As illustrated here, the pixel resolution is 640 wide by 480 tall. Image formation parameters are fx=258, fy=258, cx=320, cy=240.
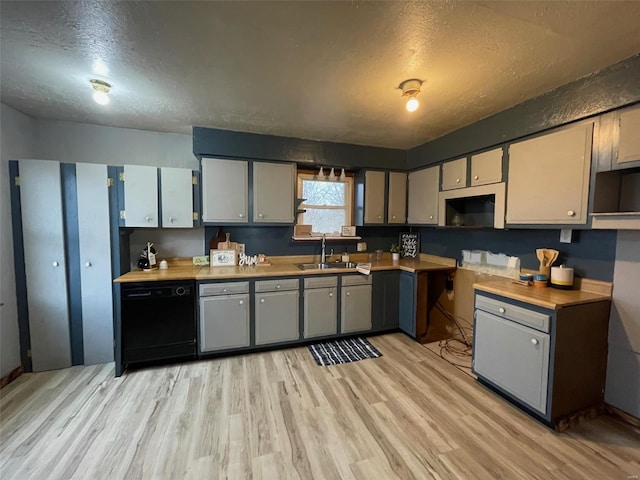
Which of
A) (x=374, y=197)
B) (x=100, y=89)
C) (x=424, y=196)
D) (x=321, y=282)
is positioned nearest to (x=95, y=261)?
(x=100, y=89)

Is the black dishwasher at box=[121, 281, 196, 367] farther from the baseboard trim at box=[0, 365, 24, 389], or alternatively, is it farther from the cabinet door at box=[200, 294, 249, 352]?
the baseboard trim at box=[0, 365, 24, 389]

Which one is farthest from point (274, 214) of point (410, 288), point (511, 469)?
point (511, 469)

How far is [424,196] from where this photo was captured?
335 centimetres

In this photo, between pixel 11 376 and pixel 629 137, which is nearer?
pixel 629 137

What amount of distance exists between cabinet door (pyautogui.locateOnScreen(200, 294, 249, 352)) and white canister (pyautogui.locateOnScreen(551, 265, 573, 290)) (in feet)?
9.12

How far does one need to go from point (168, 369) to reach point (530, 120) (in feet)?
13.0

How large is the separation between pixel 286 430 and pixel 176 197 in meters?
2.42

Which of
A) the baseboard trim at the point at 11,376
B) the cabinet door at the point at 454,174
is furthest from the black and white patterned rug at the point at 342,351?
the baseboard trim at the point at 11,376

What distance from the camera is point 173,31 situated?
1391 millimetres

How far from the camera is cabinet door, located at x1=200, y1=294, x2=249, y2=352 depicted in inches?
104

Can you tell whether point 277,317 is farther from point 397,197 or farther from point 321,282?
point 397,197

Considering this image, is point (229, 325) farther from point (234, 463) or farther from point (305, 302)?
point (234, 463)

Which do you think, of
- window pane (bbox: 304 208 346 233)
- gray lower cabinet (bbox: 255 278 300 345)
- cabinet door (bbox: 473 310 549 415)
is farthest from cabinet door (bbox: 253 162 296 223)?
cabinet door (bbox: 473 310 549 415)

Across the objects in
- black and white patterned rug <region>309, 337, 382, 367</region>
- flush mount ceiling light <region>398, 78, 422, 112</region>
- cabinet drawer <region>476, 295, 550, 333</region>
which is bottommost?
black and white patterned rug <region>309, 337, 382, 367</region>
